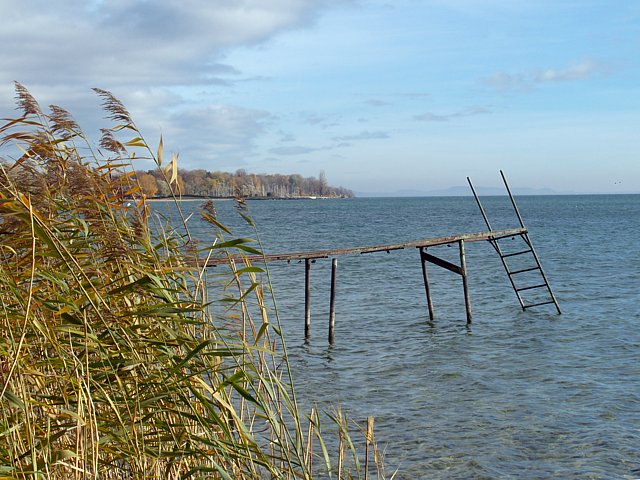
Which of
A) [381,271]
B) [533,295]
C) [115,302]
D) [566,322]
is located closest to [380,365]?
[566,322]

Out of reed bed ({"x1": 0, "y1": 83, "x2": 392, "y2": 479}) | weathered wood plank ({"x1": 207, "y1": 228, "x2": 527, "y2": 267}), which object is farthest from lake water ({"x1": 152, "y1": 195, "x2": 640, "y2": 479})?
weathered wood plank ({"x1": 207, "y1": 228, "x2": 527, "y2": 267})

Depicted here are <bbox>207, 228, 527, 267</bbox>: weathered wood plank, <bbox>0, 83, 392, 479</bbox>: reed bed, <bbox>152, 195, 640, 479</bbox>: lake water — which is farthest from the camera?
<bbox>207, 228, 527, 267</bbox>: weathered wood plank

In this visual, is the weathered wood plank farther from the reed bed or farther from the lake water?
the reed bed

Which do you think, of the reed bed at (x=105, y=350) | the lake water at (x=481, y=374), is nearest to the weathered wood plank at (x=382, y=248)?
the lake water at (x=481, y=374)

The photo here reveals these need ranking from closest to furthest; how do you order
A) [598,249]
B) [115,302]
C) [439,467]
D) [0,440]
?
[0,440], [115,302], [439,467], [598,249]

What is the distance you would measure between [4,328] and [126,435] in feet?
3.27

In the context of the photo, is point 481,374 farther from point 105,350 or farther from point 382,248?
point 105,350

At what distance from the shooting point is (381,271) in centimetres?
3453

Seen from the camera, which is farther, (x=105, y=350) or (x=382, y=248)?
(x=382, y=248)

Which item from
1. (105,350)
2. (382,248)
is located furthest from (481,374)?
(105,350)

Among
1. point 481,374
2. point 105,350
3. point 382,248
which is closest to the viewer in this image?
point 105,350

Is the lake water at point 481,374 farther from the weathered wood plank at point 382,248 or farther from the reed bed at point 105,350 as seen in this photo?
the weathered wood plank at point 382,248

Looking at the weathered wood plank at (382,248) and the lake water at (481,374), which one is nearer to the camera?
the lake water at (481,374)

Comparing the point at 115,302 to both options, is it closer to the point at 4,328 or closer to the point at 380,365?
the point at 4,328
